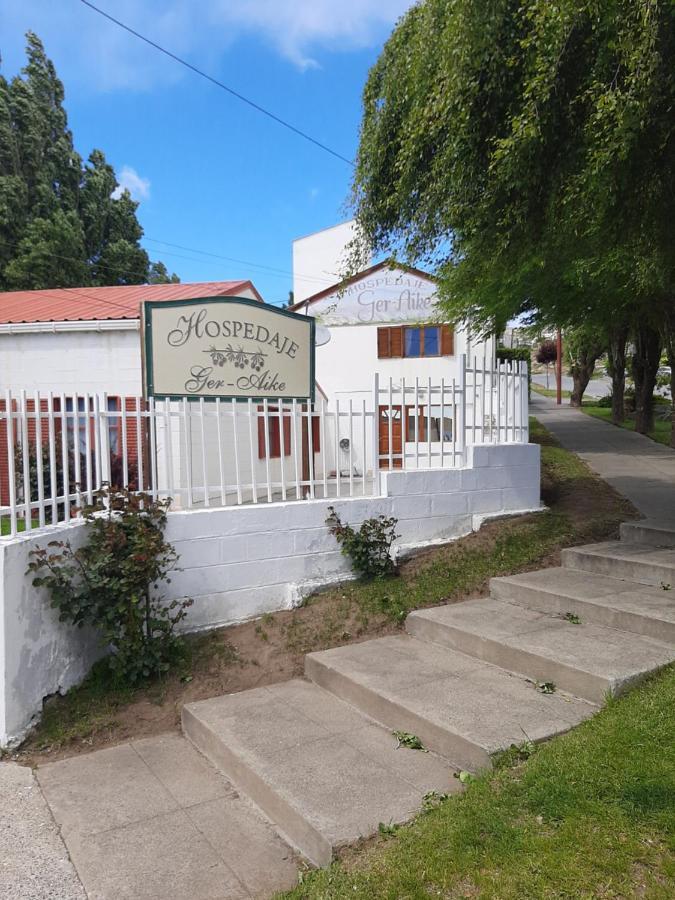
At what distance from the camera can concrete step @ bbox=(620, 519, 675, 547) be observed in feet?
20.3

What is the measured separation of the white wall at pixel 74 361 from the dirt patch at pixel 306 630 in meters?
8.43

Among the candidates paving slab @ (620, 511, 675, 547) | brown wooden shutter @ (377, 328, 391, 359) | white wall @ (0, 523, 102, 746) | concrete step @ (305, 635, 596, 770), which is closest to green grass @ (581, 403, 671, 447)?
brown wooden shutter @ (377, 328, 391, 359)

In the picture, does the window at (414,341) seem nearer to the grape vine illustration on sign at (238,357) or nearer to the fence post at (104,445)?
the grape vine illustration on sign at (238,357)

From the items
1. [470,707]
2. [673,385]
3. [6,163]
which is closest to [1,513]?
[470,707]

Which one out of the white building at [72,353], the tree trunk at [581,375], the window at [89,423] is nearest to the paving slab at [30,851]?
the window at [89,423]

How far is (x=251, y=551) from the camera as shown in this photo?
554cm

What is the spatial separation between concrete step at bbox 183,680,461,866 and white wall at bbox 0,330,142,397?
379 inches

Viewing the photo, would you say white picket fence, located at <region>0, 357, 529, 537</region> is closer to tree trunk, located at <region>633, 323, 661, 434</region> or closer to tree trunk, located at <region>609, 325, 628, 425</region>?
tree trunk, located at <region>633, 323, 661, 434</region>

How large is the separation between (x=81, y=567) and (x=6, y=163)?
30.0 metres

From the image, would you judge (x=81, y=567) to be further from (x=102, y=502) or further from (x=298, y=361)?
(x=298, y=361)

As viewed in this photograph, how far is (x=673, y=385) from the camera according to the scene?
607 inches

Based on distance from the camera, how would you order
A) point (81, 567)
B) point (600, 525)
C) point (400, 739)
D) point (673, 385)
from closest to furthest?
point (400, 739) < point (81, 567) < point (600, 525) < point (673, 385)

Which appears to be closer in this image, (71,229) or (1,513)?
(1,513)

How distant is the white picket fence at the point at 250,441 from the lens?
15.0ft
